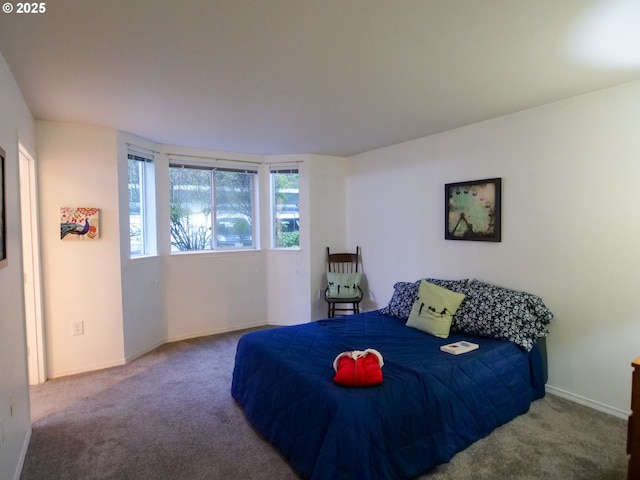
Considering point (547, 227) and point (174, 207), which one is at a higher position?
point (174, 207)

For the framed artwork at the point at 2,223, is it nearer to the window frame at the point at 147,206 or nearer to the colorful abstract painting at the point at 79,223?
the colorful abstract painting at the point at 79,223

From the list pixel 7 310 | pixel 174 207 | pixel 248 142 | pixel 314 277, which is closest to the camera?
pixel 7 310

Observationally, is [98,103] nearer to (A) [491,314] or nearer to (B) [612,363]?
(A) [491,314]

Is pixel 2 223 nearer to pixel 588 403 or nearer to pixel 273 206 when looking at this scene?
pixel 273 206

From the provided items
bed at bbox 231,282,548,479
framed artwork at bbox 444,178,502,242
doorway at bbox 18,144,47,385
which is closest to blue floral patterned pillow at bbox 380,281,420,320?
bed at bbox 231,282,548,479

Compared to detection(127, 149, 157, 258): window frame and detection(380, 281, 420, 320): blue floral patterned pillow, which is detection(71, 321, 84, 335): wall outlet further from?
detection(380, 281, 420, 320): blue floral patterned pillow

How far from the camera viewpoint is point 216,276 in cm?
445

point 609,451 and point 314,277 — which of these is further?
point 314,277

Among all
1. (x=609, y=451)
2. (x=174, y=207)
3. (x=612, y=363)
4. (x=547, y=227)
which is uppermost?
(x=174, y=207)

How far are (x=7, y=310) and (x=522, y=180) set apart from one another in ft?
12.1

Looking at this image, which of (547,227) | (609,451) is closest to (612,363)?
(609,451)

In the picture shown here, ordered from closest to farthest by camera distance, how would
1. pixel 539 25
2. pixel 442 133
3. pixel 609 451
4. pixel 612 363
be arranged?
pixel 539 25
pixel 609 451
pixel 612 363
pixel 442 133

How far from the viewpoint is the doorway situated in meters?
2.97

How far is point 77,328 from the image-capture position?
3.32 m
